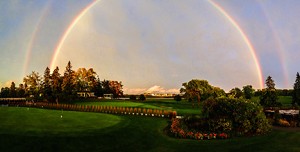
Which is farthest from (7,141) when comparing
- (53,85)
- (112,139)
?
(53,85)

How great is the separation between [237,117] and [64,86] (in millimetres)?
72219

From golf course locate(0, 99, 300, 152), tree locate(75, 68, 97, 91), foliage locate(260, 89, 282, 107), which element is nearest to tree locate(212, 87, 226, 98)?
foliage locate(260, 89, 282, 107)

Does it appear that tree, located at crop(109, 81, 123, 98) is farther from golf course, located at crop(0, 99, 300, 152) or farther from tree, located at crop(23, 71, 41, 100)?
golf course, located at crop(0, 99, 300, 152)

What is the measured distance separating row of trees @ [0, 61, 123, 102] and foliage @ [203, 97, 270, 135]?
6693 cm

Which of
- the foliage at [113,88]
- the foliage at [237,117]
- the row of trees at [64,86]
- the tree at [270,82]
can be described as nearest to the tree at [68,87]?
the row of trees at [64,86]

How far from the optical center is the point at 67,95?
304 ft

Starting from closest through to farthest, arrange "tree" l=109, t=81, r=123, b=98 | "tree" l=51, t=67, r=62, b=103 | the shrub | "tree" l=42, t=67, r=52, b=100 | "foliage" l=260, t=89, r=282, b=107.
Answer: the shrub, "foliage" l=260, t=89, r=282, b=107, "tree" l=51, t=67, r=62, b=103, "tree" l=42, t=67, r=52, b=100, "tree" l=109, t=81, r=123, b=98

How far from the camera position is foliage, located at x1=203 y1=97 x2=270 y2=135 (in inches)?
1283

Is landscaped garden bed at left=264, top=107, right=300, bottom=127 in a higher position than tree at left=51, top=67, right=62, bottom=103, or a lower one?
lower

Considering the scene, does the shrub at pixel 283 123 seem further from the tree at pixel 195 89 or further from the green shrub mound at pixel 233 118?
the tree at pixel 195 89

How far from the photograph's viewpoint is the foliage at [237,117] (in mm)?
32594

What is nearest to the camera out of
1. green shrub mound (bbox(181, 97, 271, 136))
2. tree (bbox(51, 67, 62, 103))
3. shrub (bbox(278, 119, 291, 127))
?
green shrub mound (bbox(181, 97, 271, 136))

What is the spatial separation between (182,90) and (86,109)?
22264 mm

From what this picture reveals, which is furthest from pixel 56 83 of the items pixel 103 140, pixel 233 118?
pixel 233 118
